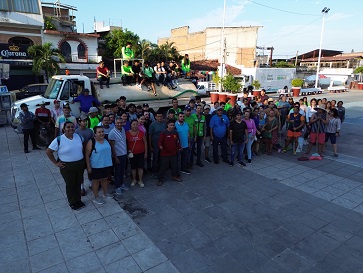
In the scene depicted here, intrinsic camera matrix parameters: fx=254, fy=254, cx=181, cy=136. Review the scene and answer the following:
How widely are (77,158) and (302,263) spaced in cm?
392

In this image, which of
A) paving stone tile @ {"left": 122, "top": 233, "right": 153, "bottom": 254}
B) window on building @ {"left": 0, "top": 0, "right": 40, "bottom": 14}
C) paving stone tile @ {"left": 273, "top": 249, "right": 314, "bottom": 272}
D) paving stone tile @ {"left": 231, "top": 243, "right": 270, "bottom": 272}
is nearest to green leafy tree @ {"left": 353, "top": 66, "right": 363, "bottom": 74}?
window on building @ {"left": 0, "top": 0, "right": 40, "bottom": 14}

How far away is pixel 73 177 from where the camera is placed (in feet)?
15.1

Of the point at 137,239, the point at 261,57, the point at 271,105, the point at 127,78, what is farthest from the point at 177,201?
the point at 261,57

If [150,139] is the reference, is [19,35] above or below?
above

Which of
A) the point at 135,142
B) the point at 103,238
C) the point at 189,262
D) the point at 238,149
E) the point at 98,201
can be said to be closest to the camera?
the point at 189,262

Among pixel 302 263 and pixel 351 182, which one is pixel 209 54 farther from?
pixel 302 263

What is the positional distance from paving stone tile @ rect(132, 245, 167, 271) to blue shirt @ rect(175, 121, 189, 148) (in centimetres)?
292

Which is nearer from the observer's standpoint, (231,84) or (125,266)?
(125,266)

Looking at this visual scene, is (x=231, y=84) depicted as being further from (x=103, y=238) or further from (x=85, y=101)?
(x=103, y=238)

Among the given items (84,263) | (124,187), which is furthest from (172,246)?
(124,187)

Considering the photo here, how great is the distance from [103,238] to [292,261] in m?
2.82

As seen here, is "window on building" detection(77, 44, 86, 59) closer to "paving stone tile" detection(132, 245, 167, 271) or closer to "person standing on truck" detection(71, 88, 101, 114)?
"person standing on truck" detection(71, 88, 101, 114)

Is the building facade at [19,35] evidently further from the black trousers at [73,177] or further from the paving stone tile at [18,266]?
the paving stone tile at [18,266]

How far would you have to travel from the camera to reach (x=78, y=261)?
3.50 m
